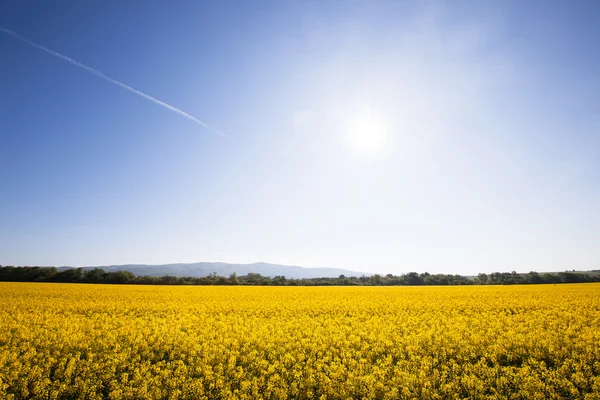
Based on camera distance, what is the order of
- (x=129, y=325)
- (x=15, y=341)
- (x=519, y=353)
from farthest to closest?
(x=129, y=325) < (x=15, y=341) < (x=519, y=353)

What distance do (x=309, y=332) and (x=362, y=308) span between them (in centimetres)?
869

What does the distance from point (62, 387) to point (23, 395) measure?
90 cm

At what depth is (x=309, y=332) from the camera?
11.7m

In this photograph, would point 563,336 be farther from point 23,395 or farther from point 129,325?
point 129,325

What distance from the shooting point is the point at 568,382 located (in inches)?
276

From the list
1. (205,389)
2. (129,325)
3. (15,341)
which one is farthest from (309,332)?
(15,341)

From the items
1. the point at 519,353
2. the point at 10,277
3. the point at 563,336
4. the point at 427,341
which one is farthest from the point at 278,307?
the point at 10,277

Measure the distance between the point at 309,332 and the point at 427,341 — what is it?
188 inches

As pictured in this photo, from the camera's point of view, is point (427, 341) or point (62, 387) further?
point (427, 341)

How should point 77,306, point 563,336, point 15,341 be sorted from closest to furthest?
point 15,341 < point 563,336 < point 77,306

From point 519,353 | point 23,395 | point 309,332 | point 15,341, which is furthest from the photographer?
point 309,332

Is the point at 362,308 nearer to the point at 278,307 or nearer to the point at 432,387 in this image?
the point at 278,307

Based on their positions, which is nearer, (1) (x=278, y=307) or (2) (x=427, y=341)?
(2) (x=427, y=341)

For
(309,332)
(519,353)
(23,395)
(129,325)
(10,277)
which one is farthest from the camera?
(10,277)
